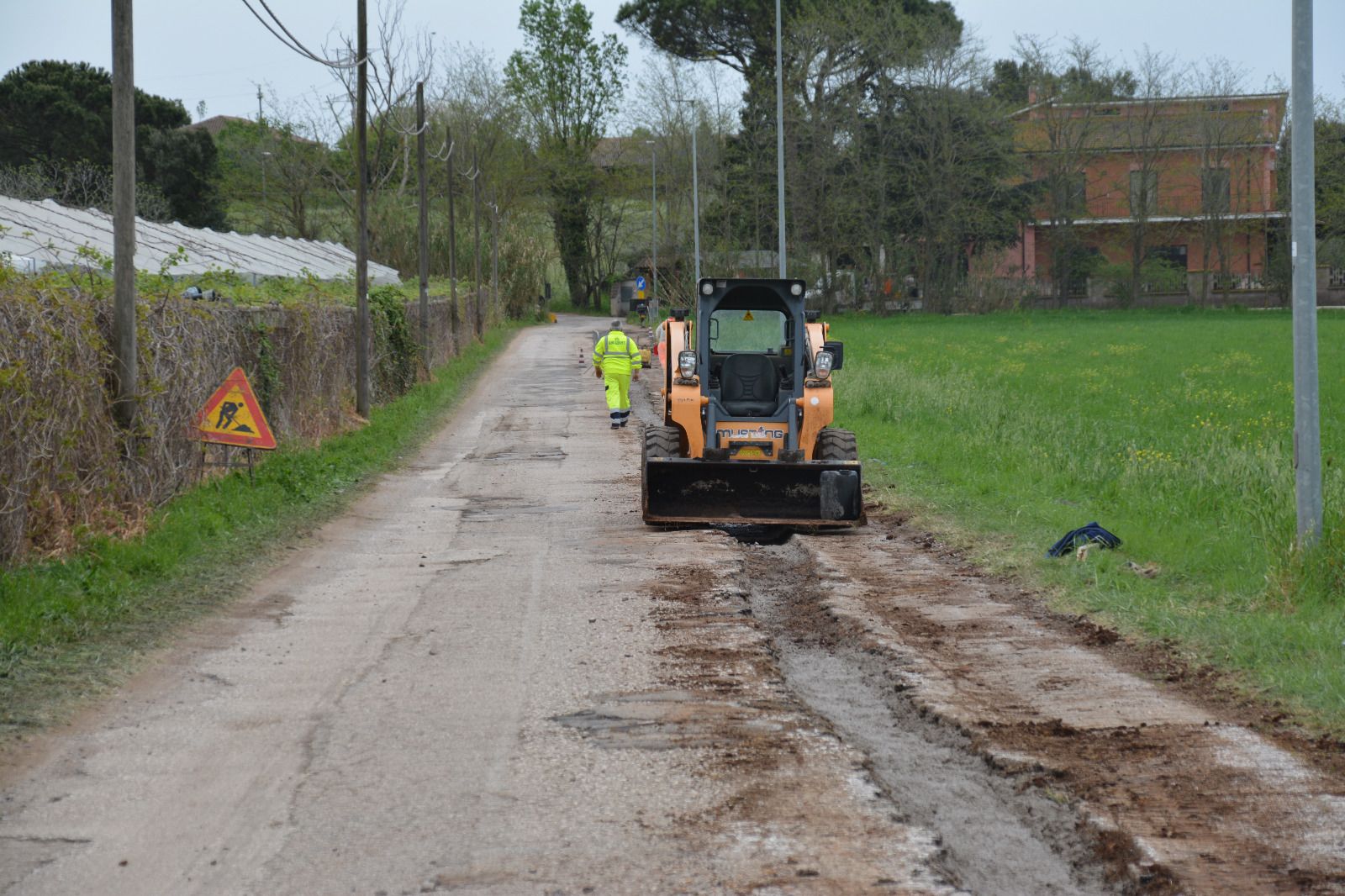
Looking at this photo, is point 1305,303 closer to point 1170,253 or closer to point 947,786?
point 947,786

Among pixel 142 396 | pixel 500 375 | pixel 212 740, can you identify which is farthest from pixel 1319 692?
pixel 500 375

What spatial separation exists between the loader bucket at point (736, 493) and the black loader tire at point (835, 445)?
69 cm

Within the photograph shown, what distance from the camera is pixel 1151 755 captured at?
238 inches

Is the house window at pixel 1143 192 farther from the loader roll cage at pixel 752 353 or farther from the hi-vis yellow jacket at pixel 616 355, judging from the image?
the loader roll cage at pixel 752 353

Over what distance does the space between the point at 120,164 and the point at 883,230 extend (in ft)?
178

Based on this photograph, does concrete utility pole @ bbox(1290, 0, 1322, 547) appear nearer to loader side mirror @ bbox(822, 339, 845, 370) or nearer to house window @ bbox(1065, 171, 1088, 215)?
loader side mirror @ bbox(822, 339, 845, 370)

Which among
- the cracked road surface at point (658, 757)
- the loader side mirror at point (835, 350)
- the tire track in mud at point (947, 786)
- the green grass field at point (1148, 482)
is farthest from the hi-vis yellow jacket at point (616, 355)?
the tire track in mud at point (947, 786)

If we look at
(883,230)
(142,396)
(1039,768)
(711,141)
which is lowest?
(1039,768)

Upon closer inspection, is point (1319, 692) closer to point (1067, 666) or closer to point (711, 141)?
point (1067, 666)

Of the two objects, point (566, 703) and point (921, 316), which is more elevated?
point (921, 316)

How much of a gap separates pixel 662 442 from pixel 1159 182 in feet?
202

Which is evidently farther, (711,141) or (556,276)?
(556,276)

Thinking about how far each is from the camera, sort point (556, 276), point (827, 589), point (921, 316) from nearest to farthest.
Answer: point (827, 589) → point (921, 316) → point (556, 276)

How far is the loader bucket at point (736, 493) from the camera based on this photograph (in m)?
12.8
